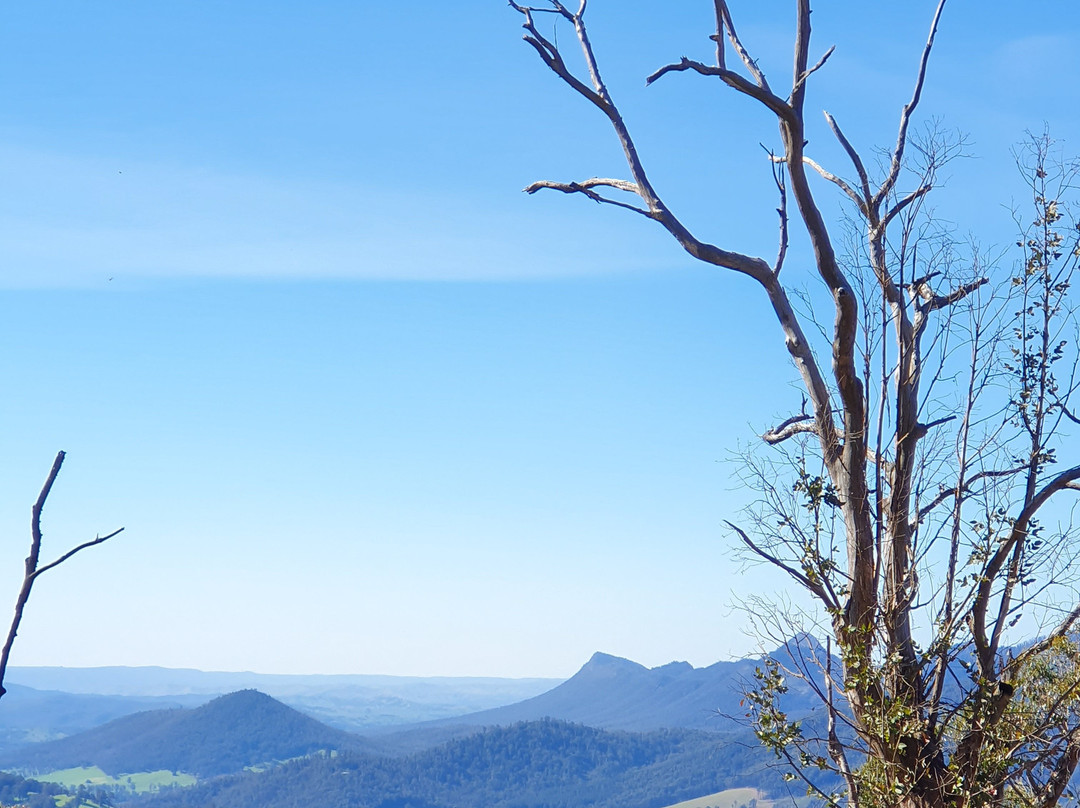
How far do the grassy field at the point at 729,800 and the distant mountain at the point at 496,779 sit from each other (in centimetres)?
222

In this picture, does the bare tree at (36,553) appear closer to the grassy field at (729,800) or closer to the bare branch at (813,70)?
the bare branch at (813,70)

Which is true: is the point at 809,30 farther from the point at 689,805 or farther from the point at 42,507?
the point at 689,805

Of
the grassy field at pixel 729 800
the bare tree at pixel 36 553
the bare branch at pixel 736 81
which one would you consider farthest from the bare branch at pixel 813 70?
the grassy field at pixel 729 800

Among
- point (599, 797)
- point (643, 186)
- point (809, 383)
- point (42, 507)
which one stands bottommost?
point (599, 797)

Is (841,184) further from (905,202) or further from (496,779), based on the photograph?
(496,779)

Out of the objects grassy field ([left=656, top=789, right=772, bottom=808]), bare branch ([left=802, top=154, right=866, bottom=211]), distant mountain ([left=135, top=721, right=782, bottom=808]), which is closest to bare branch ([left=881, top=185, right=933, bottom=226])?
bare branch ([left=802, top=154, right=866, bottom=211])

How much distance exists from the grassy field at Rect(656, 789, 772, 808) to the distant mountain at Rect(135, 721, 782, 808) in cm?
222

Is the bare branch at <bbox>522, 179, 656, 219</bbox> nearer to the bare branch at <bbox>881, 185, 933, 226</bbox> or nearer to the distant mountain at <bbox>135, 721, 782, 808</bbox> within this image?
the bare branch at <bbox>881, 185, 933, 226</bbox>

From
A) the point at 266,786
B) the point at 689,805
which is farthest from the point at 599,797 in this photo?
the point at 266,786

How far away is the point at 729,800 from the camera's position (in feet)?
494

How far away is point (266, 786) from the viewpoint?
6865 inches

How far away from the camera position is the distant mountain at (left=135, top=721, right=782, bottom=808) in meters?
167

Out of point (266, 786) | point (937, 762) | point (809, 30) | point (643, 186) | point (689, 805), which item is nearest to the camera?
point (937, 762)

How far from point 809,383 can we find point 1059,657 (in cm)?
231
